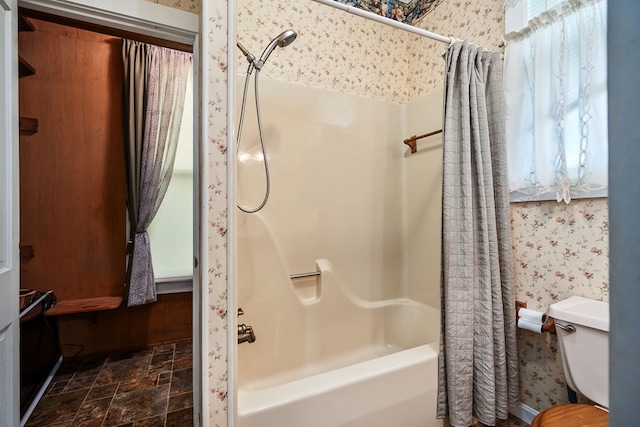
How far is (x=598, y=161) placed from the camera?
1.20 meters

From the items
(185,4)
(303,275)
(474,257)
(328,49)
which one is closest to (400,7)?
(328,49)

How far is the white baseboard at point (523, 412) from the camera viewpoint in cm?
149

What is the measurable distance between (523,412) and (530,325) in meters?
0.60

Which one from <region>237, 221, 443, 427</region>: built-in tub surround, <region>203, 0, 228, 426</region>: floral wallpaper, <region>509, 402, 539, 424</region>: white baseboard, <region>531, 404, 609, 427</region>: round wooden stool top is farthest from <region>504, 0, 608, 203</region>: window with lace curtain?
<region>203, 0, 228, 426</region>: floral wallpaper

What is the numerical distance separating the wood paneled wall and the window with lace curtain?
2853 mm

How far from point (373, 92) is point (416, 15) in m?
0.72

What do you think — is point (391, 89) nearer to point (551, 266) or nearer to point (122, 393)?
point (551, 266)

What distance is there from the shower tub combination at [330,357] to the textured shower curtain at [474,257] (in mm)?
134

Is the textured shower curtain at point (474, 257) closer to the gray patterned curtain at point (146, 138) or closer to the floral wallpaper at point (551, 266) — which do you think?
the floral wallpaper at point (551, 266)

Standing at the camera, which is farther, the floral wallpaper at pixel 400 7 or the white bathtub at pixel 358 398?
the floral wallpaper at pixel 400 7

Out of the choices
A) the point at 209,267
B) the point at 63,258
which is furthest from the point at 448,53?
the point at 63,258

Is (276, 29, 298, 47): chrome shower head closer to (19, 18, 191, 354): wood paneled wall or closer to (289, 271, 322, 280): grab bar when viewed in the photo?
(289, 271, 322, 280): grab bar

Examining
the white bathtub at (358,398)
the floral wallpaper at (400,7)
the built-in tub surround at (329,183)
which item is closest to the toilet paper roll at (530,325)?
the white bathtub at (358,398)

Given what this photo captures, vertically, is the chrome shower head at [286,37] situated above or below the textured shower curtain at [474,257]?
above
